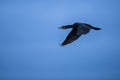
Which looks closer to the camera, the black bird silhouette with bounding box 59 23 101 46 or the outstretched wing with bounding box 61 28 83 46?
the black bird silhouette with bounding box 59 23 101 46

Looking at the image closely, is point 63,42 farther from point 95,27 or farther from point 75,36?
point 95,27

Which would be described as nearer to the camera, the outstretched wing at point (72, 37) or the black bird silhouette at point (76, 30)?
the black bird silhouette at point (76, 30)

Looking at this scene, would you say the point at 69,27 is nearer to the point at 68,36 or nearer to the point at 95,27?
the point at 68,36

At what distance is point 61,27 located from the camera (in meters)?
2.63

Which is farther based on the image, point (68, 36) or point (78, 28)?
point (68, 36)

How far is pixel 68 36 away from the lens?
254 centimetres

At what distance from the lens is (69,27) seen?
2.57 m

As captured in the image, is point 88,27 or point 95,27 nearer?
point 88,27

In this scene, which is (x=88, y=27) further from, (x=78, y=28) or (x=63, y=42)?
(x=63, y=42)

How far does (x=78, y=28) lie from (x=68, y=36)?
185 millimetres

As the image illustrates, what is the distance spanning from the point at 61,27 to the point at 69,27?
91mm

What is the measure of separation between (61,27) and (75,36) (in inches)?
7.2

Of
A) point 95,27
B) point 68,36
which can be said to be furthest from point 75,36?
point 95,27

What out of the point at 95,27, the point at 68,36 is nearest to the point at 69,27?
the point at 68,36
